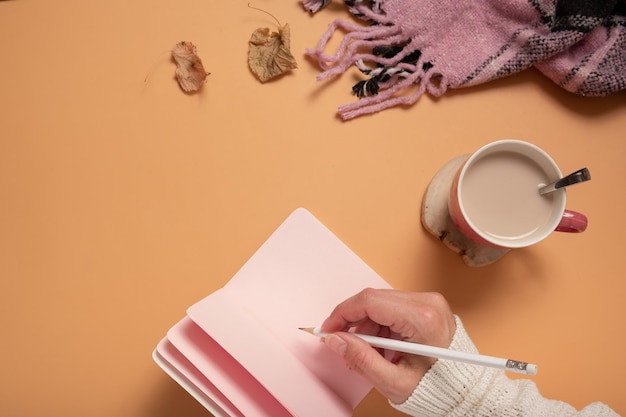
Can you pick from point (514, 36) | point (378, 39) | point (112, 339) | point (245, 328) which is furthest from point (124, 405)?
point (514, 36)

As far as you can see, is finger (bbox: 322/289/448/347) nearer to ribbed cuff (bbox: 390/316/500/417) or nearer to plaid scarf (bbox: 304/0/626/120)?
ribbed cuff (bbox: 390/316/500/417)

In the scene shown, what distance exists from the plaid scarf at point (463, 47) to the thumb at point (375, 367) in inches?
11.6

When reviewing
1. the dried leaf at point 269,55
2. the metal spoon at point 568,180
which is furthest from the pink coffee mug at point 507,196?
the dried leaf at point 269,55

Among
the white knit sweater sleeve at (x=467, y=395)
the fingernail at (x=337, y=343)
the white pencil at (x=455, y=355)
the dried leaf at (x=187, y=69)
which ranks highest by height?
the dried leaf at (x=187, y=69)

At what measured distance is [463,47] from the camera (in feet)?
2.29

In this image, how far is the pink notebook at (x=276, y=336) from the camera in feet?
1.91

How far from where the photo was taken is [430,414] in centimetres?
57

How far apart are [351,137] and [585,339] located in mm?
394

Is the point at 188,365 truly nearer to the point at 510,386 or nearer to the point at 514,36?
the point at 510,386

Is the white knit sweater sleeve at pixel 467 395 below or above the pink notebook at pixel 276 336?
below

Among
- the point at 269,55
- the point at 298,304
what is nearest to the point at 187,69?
the point at 269,55

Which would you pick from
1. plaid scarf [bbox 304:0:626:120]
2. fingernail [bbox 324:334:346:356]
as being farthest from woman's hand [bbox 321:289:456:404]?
plaid scarf [bbox 304:0:626:120]

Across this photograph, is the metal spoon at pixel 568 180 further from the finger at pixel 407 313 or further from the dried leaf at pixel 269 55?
the dried leaf at pixel 269 55

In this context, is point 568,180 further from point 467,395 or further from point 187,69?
point 187,69
